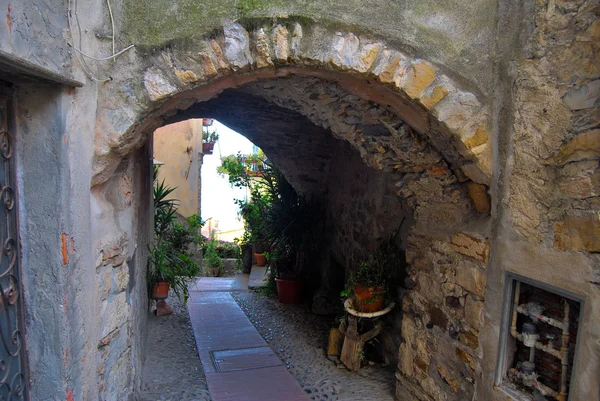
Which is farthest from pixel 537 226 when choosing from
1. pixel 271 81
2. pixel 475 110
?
pixel 271 81

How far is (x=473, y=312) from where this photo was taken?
2520 mm

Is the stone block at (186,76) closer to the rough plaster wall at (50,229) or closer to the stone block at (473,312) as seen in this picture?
the rough plaster wall at (50,229)

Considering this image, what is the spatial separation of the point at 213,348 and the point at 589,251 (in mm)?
3660

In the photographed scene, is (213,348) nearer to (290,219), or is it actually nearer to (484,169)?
(290,219)

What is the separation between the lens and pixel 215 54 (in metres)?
2.07

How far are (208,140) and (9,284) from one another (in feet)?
43.8

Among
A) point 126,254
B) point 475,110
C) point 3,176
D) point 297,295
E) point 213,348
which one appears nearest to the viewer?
point 3,176

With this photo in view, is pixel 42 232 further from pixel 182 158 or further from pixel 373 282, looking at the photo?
pixel 182 158

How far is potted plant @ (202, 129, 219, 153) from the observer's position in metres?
13.6

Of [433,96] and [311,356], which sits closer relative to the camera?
[433,96]

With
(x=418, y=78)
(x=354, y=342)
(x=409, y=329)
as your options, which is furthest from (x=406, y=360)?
(x=418, y=78)

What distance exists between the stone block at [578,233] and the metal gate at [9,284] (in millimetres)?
2340

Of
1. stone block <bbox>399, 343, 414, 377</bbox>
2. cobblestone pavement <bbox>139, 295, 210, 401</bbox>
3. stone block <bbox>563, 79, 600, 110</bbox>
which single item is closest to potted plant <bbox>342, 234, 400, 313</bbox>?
stone block <bbox>399, 343, 414, 377</bbox>

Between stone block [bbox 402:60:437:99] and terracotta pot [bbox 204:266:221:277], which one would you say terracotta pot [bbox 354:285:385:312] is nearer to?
stone block [bbox 402:60:437:99]
